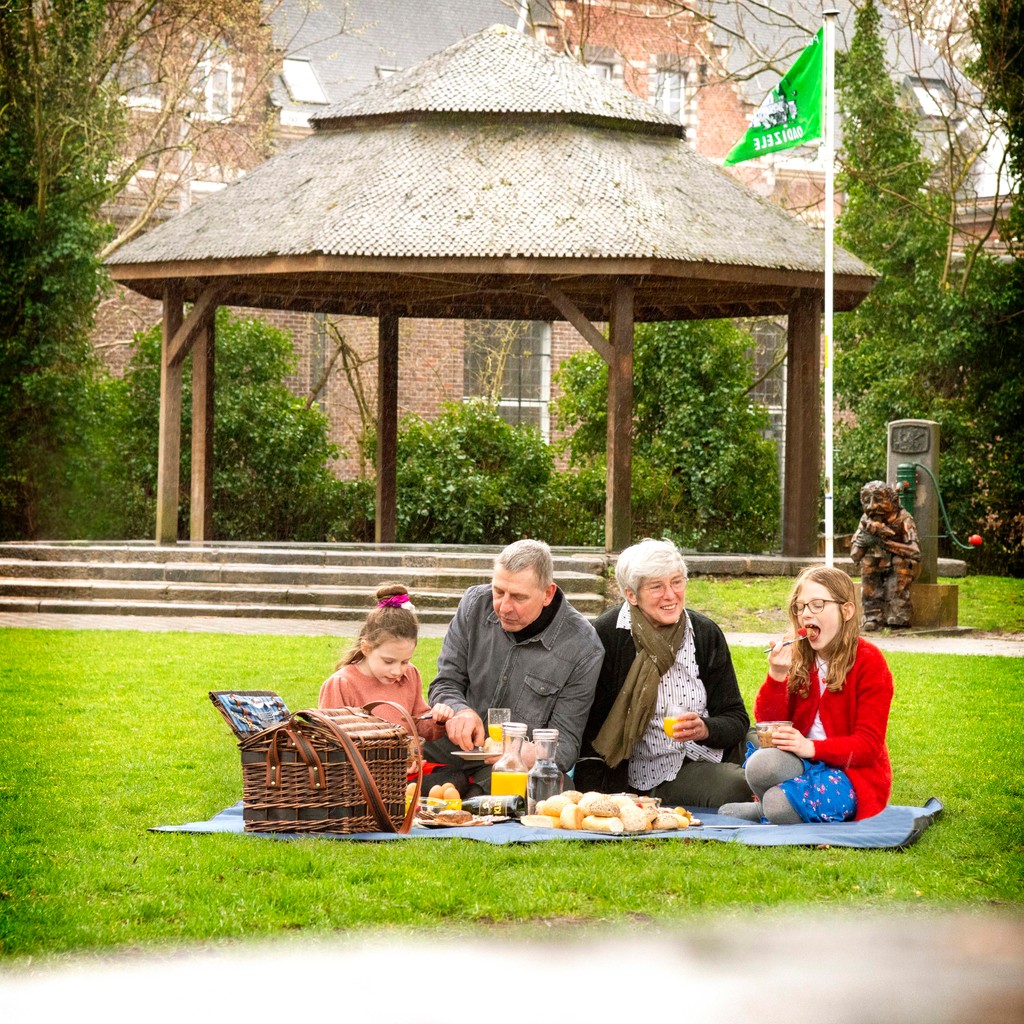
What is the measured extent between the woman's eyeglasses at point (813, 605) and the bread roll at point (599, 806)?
108 centimetres

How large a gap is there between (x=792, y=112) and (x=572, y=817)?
1050 cm

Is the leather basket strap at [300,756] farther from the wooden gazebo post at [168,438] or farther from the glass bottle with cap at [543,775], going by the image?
the wooden gazebo post at [168,438]

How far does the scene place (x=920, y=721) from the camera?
9.92m

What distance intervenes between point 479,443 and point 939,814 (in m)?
16.2

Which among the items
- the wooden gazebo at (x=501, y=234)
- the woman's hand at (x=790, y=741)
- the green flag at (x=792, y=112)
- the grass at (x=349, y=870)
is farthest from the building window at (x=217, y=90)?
the woman's hand at (x=790, y=741)

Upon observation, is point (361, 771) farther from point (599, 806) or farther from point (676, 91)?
point (676, 91)

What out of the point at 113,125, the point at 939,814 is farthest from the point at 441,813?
the point at 113,125

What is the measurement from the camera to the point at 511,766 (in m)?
6.54

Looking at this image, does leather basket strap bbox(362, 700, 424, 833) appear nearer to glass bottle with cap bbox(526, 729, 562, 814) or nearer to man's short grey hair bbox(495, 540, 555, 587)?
glass bottle with cap bbox(526, 729, 562, 814)

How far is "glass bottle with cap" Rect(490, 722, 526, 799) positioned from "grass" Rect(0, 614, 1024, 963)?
0.63 meters

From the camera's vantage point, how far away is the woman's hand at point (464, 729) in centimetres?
654

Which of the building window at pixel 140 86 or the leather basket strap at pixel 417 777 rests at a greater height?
the building window at pixel 140 86

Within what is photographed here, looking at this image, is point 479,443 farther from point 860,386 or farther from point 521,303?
point 860,386

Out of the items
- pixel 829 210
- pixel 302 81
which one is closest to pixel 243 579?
pixel 829 210
